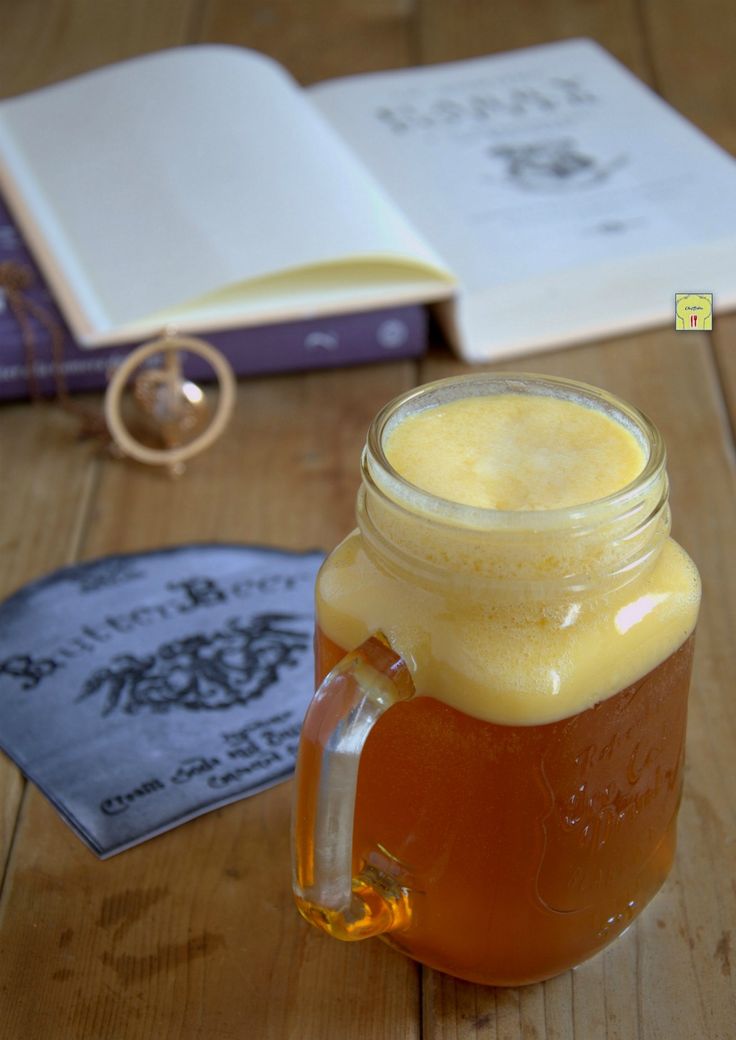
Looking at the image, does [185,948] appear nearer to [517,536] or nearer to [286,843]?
[286,843]

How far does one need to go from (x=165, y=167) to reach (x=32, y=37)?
0.45 metres

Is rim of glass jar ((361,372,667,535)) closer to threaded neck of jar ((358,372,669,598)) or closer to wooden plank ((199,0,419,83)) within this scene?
threaded neck of jar ((358,372,669,598))

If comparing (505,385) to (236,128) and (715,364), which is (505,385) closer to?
(715,364)

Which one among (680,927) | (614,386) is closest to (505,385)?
(680,927)

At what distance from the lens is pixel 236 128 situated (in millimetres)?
967

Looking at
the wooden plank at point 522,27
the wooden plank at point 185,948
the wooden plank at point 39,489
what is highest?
the wooden plank at point 185,948

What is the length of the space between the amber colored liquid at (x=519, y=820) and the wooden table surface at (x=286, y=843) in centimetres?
2

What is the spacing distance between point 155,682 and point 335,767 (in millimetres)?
228

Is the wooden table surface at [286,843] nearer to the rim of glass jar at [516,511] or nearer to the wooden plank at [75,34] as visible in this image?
the wooden plank at [75,34]

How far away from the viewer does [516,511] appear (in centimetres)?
40

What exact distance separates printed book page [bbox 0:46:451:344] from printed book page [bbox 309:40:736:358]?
4 centimetres

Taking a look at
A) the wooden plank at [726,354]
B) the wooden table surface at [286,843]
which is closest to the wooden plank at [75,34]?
the wooden table surface at [286,843]

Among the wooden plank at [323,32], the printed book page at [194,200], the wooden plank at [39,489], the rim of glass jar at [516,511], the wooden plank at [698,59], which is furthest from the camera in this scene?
the wooden plank at [323,32]

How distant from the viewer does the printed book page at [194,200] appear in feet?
2.70
